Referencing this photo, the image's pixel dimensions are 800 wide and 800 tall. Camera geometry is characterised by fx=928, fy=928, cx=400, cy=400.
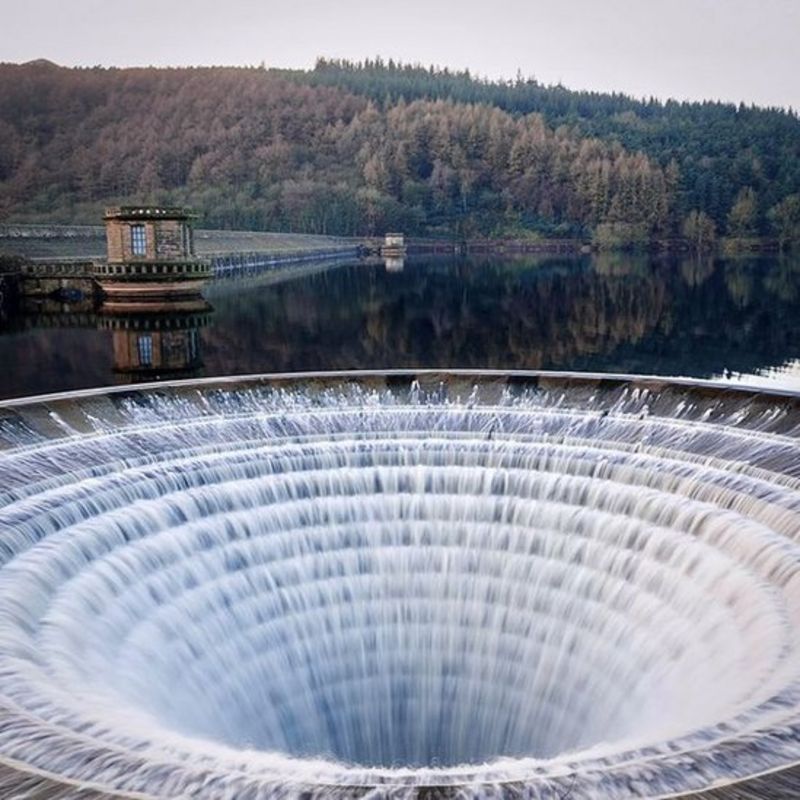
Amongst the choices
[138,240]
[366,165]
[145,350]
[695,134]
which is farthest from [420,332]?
[695,134]

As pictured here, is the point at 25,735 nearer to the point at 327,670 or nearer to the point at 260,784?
the point at 260,784

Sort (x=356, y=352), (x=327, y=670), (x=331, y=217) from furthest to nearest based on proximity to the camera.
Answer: (x=331, y=217), (x=356, y=352), (x=327, y=670)

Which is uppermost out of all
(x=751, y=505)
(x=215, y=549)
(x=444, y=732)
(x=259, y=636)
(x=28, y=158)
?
(x=28, y=158)

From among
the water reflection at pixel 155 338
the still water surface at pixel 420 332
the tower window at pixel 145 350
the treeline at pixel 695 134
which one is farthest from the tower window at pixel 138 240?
the treeline at pixel 695 134

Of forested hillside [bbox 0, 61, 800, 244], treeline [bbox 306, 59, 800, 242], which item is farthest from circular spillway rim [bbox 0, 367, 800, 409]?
treeline [bbox 306, 59, 800, 242]

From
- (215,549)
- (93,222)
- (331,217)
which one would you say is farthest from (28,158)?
(215,549)
